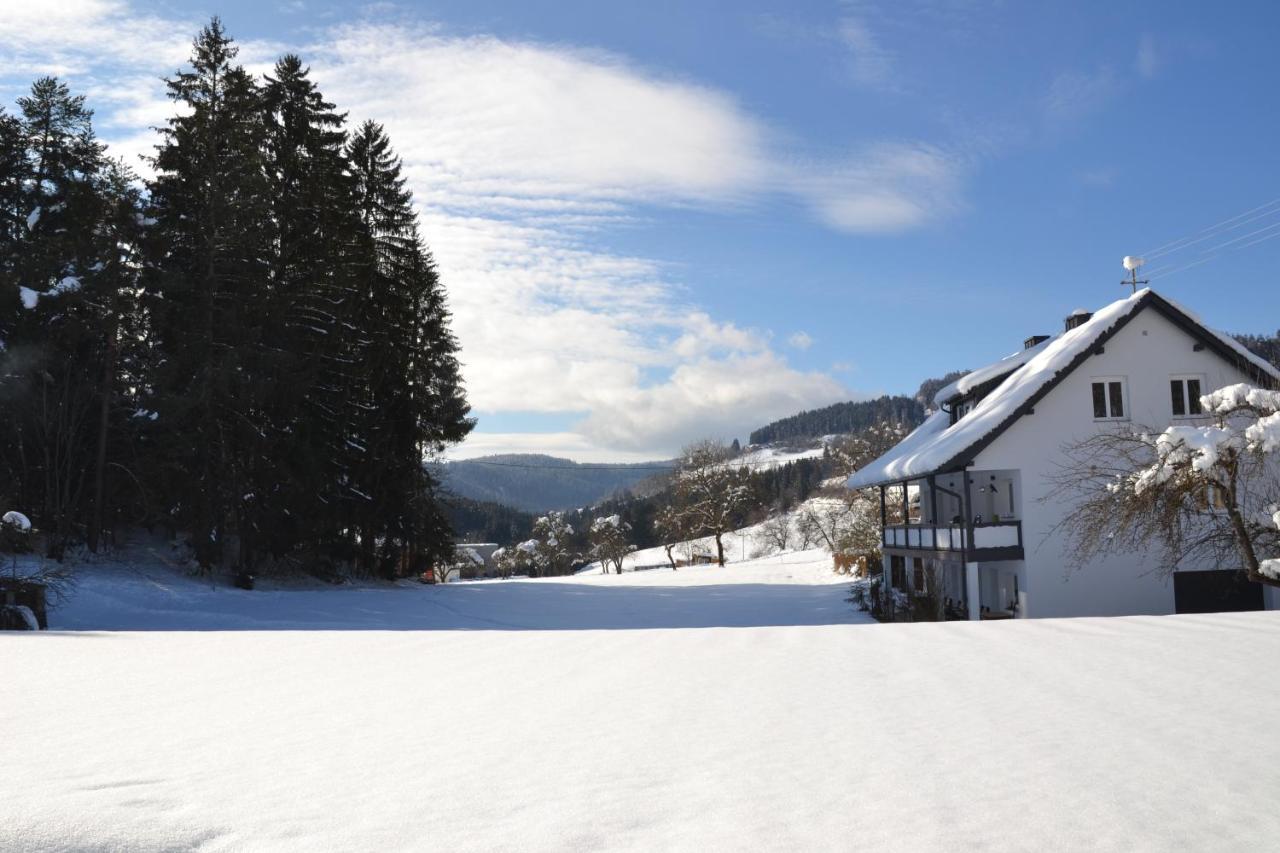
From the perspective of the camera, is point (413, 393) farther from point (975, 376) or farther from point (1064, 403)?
point (1064, 403)

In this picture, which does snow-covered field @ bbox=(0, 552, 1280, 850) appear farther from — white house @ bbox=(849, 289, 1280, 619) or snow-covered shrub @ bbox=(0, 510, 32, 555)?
white house @ bbox=(849, 289, 1280, 619)

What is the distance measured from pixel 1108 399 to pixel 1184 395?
216cm

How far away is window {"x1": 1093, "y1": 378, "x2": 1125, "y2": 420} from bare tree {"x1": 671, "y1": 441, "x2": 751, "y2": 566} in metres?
38.4

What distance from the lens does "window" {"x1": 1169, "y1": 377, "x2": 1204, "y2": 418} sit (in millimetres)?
23672

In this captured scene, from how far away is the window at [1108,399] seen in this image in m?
23.7

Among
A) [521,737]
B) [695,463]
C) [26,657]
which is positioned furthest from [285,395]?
[695,463]

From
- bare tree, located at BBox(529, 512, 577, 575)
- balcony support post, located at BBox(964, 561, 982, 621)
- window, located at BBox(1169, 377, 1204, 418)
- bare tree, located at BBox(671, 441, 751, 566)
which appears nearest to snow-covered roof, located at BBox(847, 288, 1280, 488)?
window, located at BBox(1169, 377, 1204, 418)

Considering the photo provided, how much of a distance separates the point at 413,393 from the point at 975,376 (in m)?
21.4

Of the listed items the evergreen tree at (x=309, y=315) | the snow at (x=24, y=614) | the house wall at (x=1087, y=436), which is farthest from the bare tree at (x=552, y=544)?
the snow at (x=24, y=614)

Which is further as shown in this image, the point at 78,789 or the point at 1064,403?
the point at 1064,403

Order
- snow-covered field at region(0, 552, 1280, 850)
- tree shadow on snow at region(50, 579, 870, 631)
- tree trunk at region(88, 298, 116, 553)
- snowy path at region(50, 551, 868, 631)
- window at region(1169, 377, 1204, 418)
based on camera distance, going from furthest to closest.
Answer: tree trunk at region(88, 298, 116, 553) < window at region(1169, 377, 1204, 418) < snowy path at region(50, 551, 868, 631) < tree shadow on snow at region(50, 579, 870, 631) < snow-covered field at region(0, 552, 1280, 850)

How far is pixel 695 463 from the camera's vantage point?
208 ft

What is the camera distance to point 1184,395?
23797mm

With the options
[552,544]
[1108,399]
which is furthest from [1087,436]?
[552,544]
